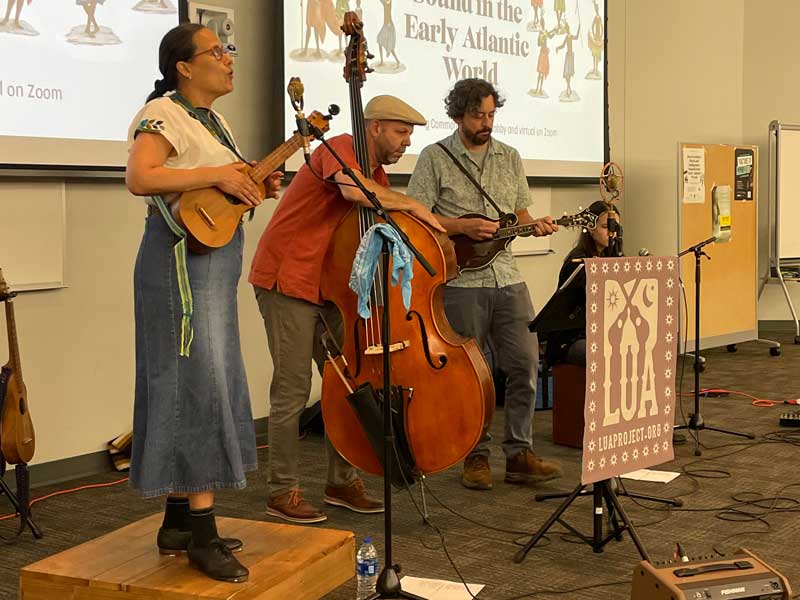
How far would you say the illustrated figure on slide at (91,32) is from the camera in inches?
176

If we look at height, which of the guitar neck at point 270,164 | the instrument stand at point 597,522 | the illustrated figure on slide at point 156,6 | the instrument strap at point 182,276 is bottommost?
the instrument stand at point 597,522

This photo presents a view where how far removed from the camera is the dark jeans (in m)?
4.27

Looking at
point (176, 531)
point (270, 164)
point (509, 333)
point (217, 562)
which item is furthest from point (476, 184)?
point (217, 562)

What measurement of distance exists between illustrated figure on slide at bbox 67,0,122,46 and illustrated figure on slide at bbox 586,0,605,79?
3978 mm

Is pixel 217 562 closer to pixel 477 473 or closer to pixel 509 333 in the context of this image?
pixel 477 473

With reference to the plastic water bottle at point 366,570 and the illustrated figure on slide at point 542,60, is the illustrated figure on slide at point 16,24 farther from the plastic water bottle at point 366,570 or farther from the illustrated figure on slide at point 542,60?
the illustrated figure on slide at point 542,60

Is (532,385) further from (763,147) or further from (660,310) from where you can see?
(763,147)

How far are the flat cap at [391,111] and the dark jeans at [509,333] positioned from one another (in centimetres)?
86

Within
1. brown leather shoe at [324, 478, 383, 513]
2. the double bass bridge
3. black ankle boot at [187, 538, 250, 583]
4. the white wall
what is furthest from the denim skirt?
the white wall

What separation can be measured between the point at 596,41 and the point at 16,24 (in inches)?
179

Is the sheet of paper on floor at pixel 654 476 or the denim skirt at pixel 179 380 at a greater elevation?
the denim skirt at pixel 179 380

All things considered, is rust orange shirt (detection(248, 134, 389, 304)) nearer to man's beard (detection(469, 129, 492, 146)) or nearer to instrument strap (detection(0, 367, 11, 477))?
man's beard (detection(469, 129, 492, 146))

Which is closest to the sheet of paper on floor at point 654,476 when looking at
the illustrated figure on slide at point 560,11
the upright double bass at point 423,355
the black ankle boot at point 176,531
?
the upright double bass at point 423,355

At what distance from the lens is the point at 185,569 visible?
2820 mm
